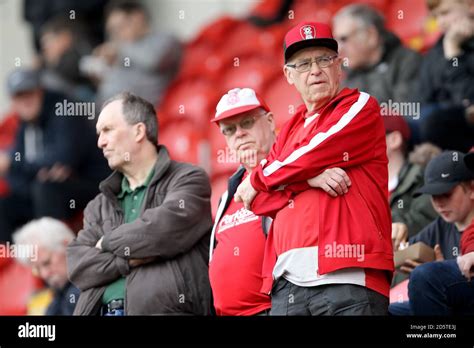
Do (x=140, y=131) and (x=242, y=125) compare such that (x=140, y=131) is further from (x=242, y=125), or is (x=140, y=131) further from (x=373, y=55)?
(x=373, y=55)

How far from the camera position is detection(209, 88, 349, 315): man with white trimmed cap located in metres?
4.43

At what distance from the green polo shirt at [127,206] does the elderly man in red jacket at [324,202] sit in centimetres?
57

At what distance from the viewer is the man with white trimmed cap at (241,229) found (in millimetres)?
4434

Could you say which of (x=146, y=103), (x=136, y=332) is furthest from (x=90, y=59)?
(x=136, y=332)

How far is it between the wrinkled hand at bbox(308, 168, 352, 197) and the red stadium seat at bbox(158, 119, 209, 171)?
2.04 metres

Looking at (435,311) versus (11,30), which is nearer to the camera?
(435,311)

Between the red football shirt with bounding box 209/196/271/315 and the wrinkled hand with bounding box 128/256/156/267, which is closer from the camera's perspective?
the red football shirt with bounding box 209/196/271/315

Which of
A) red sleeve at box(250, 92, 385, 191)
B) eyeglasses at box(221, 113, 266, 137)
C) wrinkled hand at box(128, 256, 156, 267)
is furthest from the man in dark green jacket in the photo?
red sleeve at box(250, 92, 385, 191)

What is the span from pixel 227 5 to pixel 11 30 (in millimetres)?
1214

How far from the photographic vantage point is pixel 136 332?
4625mm

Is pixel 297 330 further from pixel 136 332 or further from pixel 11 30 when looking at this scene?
pixel 11 30

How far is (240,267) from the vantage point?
4.45 meters

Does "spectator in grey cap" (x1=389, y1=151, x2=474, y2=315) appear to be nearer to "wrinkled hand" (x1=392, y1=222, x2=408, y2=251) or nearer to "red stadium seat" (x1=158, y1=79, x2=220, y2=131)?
"wrinkled hand" (x1=392, y1=222, x2=408, y2=251)
